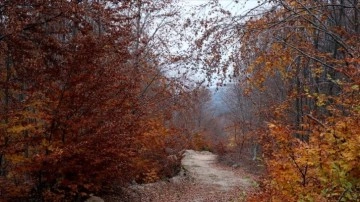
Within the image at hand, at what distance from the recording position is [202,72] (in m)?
9.29

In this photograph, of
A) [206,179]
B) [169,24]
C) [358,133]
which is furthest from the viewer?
[206,179]

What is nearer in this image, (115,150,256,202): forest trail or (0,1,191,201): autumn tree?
(0,1,191,201): autumn tree

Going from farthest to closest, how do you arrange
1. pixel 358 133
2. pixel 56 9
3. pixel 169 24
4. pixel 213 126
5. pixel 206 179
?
1. pixel 213 126
2. pixel 206 179
3. pixel 169 24
4. pixel 56 9
5. pixel 358 133

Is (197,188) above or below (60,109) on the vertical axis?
below

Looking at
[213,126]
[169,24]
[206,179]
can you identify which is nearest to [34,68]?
[169,24]

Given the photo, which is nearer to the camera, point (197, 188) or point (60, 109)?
point (60, 109)

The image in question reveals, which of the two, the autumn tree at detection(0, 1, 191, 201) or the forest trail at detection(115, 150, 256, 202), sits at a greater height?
the autumn tree at detection(0, 1, 191, 201)

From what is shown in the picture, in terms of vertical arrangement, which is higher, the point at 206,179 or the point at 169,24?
the point at 169,24

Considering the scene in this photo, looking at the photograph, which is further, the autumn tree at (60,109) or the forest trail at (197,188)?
the forest trail at (197,188)

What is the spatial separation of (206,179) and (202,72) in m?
10.6

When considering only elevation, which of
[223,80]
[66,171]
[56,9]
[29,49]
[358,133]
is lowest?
[66,171]

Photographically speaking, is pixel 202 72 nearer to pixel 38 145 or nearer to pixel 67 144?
pixel 67 144

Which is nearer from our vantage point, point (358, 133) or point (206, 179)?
point (358, 133)

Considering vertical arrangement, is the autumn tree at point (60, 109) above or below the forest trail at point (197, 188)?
above
